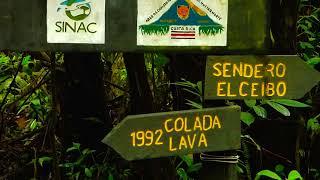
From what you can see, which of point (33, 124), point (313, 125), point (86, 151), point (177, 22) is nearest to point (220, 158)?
point (177, 22)

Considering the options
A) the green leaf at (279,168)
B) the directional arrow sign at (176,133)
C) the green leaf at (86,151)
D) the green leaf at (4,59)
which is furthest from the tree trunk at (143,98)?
the green leaf at (4,59)

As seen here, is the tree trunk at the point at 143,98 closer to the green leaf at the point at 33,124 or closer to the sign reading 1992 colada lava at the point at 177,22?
the sign reading 1992 colada lava at the point at 177,22

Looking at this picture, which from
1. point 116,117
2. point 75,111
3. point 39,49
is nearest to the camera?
point 39,49

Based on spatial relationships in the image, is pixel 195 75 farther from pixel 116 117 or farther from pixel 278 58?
pixel 278 58

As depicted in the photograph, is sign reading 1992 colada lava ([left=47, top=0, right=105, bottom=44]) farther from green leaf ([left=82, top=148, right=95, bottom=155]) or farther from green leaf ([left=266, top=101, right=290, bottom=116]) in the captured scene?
green leaf ([left=82, top=148, right=95, bottom=155])

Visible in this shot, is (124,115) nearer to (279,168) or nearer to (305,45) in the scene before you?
(279,168)

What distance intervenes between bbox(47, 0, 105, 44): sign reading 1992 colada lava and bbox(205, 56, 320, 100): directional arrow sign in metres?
0.52

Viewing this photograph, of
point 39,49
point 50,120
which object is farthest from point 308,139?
point 39,49

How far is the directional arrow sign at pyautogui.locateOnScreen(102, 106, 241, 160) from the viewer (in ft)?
7.38

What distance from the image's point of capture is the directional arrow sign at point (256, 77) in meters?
2.41

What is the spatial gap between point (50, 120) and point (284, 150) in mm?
1695

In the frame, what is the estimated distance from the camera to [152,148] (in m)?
2.29

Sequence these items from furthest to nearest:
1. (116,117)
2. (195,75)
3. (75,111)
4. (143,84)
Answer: (116,117) → (75,111) → (195,75) → (143,84)

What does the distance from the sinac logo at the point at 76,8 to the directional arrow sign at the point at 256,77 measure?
1.92 ft
